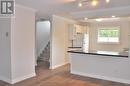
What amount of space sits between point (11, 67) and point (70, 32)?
372 centimetres

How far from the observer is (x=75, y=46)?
7273 millimetres

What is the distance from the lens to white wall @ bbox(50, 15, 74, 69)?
5.94 meters

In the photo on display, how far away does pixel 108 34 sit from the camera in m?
7.59

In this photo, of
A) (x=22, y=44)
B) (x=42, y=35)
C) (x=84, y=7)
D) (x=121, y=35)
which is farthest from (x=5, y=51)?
(x=121, y=35)

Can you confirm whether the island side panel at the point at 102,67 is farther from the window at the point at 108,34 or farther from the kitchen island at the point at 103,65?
the window at the point at 108,34

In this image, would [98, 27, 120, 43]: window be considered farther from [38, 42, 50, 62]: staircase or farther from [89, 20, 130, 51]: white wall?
[38, 42, 50, 62]: staircase

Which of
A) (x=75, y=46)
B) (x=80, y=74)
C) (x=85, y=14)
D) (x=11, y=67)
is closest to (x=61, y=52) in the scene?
(x=75, y=46)

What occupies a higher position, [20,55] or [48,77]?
[20,55]

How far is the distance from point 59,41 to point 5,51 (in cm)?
267

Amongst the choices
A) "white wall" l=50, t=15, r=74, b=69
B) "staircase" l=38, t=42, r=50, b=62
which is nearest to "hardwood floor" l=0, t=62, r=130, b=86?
"white wall" l=50, t=15, r=74, b=69

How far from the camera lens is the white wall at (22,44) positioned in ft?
13.3

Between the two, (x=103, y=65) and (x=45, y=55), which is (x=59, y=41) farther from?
(x=103, y=65)

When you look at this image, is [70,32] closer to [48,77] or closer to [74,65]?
[74,65]

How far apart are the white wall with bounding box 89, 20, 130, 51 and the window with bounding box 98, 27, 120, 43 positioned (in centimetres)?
17
